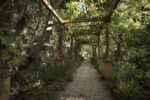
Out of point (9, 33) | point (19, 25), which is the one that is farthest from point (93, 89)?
point (9, 33)

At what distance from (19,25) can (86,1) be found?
8.39 feet

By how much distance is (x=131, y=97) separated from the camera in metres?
7.68

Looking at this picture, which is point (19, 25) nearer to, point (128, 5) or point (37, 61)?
A: point (37, 61)

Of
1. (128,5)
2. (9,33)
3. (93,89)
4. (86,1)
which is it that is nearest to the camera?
(9,33)

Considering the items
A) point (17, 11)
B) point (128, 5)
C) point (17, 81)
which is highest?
point (128, 5)

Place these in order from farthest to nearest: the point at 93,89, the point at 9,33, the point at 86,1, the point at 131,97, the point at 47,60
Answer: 1. the point at 47,60
2. the point at 93,89
3. the point at 86,1
4. the point at 131,97
5. the point at 9,33

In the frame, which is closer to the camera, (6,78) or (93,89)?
(6,78)

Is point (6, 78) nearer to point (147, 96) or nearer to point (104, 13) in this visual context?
point (147, 96)

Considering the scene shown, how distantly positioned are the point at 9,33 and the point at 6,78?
1496mm

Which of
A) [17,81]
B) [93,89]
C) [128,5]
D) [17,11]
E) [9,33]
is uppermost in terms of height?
[128,5]

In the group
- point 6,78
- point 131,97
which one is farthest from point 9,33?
point 131,97

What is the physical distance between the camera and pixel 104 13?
12.7 m

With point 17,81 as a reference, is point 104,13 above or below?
above

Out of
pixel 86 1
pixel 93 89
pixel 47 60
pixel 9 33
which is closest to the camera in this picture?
pixel 9 33
